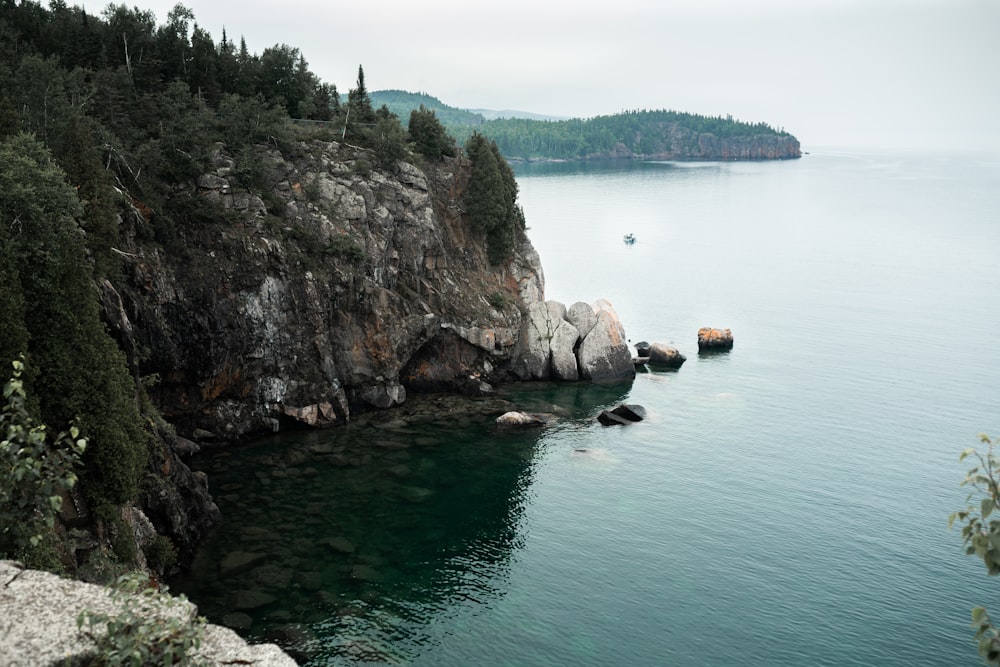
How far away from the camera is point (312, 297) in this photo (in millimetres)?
66875

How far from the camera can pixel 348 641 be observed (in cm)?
3738

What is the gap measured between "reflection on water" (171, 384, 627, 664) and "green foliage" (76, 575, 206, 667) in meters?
21.9

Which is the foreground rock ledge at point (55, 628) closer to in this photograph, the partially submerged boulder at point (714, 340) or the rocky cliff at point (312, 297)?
the rocky cliff at point (312, 297)

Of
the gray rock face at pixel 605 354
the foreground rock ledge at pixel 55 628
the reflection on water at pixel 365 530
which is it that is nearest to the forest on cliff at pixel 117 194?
the foreground rock ledge at pixel 55 628

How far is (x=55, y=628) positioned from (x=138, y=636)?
3787mm

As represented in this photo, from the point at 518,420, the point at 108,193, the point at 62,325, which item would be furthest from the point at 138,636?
the point at 518,420

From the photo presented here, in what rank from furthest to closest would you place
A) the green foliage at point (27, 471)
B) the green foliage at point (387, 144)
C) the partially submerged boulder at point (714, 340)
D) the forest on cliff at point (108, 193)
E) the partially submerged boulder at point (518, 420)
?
the partially submerged boulder at point (714, 340) < the green foliage at point (387, 144) < the partially submerged boulder at point (518, 420) < the forest on cliff at point (108, 193) < the green foliage at point (27, 471)

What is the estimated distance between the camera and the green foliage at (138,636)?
14305 millimetres

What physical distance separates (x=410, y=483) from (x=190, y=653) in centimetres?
4000

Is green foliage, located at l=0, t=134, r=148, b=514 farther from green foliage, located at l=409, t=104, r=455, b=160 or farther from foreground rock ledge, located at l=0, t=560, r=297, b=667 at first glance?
green foliage, located at l=409, t=104, r=455, b=160

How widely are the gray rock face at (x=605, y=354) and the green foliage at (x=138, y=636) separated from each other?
67.9 m

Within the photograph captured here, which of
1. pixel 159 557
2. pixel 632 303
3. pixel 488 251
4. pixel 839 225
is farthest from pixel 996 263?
pixel 159 557

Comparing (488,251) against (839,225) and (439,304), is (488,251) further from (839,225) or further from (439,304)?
(839,225)

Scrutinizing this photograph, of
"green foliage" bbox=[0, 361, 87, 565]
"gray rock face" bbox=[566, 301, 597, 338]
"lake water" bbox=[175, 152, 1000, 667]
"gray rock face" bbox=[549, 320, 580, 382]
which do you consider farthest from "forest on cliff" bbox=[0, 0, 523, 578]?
"gray rock face" bbox=[549, 320, 580, 382]
